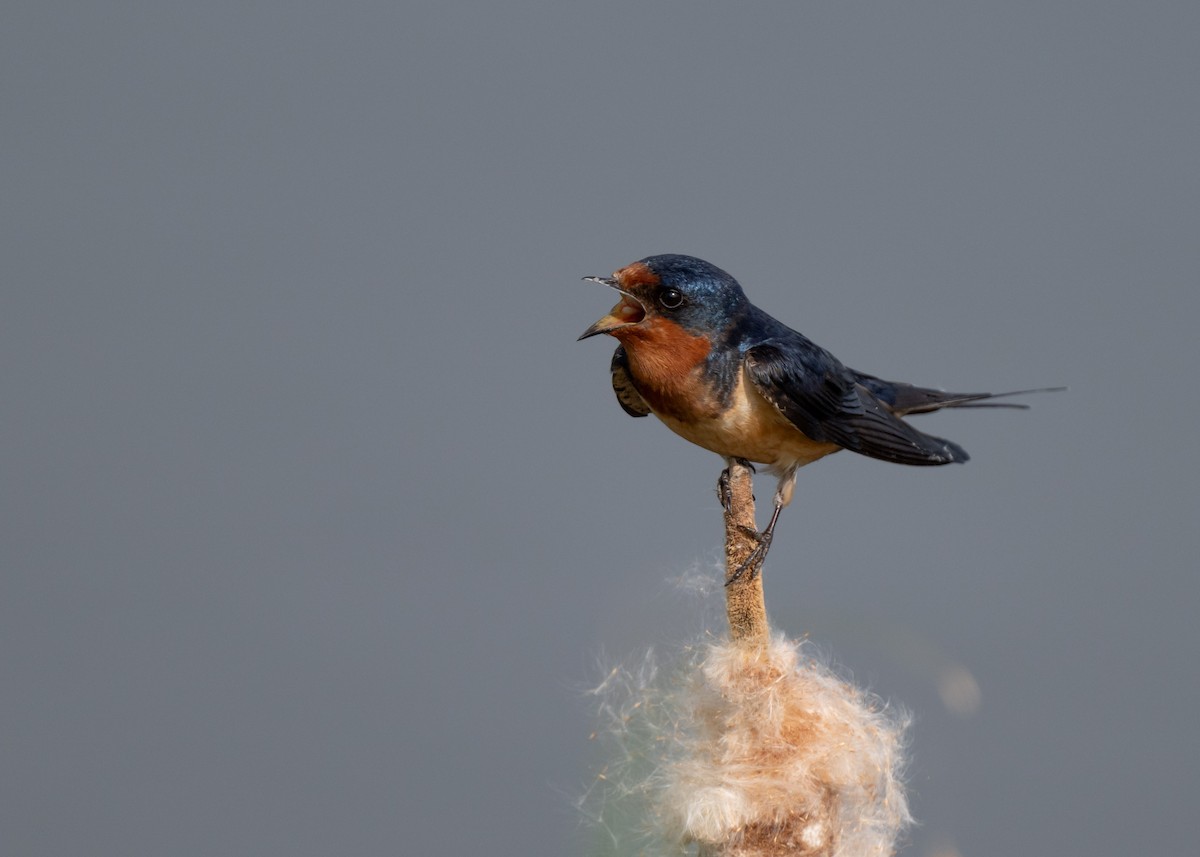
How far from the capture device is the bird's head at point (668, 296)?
2043mm

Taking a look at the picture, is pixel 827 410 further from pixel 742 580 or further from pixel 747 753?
pixel 747 753

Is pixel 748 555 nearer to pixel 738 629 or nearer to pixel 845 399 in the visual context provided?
pixel 738 629

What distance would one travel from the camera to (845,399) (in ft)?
7.20

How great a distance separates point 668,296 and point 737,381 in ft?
0.57

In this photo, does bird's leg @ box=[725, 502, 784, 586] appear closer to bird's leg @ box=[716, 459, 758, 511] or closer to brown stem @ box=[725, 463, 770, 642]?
brown stem @ box=[725, 463, 770, 642]

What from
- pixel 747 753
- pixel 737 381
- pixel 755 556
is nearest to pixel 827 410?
pixel 737 381

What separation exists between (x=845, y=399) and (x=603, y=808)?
708 millimetres

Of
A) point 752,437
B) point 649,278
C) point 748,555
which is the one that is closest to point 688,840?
point 748,555

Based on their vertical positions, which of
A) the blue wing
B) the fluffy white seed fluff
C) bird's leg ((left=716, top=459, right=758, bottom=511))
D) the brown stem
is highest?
the blue wing

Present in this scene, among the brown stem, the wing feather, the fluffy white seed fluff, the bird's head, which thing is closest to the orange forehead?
the bird's head

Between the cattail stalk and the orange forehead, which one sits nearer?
the cattail stalk

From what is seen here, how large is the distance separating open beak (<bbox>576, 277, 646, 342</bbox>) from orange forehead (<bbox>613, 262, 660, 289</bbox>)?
0.01 m

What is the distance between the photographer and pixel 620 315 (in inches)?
82.0

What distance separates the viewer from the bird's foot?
2002 millimetres
